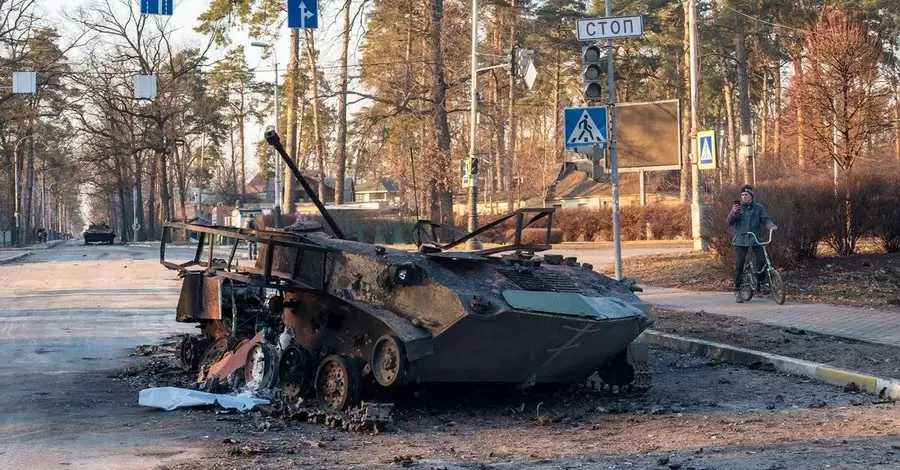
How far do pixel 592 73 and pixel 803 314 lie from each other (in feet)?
13.8

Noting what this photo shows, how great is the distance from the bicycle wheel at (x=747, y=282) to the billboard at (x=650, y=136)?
951cm

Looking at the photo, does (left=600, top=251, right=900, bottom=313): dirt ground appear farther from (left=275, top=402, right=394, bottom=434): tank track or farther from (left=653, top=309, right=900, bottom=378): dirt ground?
(left=275, top=402, right=394, bottom=434): tank track

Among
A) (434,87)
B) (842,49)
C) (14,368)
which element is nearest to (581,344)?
(14,368)

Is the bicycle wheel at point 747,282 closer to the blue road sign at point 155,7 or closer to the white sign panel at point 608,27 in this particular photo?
the white sign panel at point 608,27

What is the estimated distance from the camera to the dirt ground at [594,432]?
20.1 ft

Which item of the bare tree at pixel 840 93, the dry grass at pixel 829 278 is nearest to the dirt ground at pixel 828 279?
the dry grass at pixel 829 278

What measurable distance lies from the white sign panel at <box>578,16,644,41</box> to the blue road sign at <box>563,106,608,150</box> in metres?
1.01

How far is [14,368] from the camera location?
1045 cm

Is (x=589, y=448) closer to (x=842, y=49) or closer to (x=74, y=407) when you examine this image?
(x=74, y=407)

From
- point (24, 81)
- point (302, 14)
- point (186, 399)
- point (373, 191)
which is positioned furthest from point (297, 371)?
point (373, 191)

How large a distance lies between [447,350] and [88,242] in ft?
220

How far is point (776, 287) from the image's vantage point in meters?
14.4

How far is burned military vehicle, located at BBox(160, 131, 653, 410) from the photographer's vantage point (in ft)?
24.4

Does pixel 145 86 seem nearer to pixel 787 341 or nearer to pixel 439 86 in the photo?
pixel 439 86
